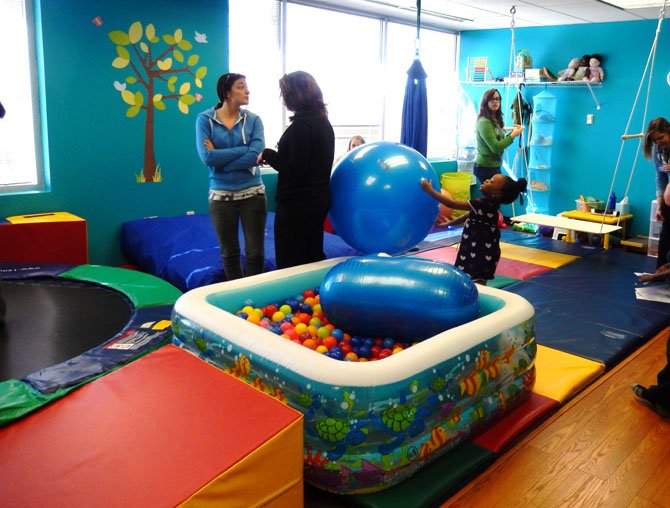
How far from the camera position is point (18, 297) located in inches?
133

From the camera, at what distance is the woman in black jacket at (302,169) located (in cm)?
297

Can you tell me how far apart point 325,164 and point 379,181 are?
29 cm

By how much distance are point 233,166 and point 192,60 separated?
7.66 ft

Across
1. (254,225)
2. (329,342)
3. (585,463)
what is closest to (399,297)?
(329,342)

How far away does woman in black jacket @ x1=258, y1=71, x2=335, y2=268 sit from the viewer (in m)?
2.97

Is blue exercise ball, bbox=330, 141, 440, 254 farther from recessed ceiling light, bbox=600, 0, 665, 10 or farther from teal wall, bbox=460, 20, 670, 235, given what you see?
teal wall, bbox=460, 20, 670, 235

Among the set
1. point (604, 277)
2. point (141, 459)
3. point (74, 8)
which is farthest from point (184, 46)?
point (141, 459)

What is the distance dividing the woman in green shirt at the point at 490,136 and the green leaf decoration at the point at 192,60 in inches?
101

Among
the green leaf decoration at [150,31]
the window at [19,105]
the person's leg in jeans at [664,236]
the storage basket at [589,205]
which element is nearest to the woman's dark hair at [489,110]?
the person's leg in jeans at [664,236]

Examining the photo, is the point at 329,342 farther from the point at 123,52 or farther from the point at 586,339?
the point at 123,52

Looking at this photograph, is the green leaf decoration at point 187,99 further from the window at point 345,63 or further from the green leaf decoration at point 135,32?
the window at point 345,63

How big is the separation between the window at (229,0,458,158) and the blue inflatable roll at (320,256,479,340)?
3728 mm

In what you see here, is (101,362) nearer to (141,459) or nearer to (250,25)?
(141,459)

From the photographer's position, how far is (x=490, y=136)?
5.46 meters
